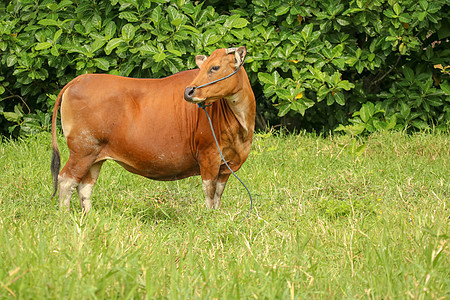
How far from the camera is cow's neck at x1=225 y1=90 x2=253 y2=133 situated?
4500mm

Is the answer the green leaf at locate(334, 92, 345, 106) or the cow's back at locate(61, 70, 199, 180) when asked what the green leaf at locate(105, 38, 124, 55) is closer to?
the cow's back at locate(61, 70, 199, 180)

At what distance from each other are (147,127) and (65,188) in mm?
850

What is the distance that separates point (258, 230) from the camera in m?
4.27

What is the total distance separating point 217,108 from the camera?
4617mm

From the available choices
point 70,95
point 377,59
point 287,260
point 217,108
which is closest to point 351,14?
point 377,59

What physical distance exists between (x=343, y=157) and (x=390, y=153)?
61 centimetres

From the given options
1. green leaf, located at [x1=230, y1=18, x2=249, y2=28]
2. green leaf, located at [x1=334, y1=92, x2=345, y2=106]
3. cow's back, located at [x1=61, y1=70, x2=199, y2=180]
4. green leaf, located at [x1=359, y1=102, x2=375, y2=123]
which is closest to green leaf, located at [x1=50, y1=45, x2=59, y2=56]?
green leaf, located at [x1=230, y1=18, x2=249, y2=28]

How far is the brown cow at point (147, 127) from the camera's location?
455 cm

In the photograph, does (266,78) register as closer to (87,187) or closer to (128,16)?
(128,16)

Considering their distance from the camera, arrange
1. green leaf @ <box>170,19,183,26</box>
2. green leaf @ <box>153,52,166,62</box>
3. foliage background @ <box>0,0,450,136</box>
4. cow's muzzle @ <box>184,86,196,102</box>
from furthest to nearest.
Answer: foliage background @ <box>0,0,450,136</box> < green leaf @ <box>170,19,183,26</box> < green leaf @ <box>153,52,166,62</box> < cow's muzzle @ <box>184,86,196,102</box>

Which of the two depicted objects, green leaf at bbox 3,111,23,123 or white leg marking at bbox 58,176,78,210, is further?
green leaf at bbox 3,111,23,123

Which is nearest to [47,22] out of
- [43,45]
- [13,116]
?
[43,45]

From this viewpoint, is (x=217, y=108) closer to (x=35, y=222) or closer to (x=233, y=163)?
(x=233, y=163)

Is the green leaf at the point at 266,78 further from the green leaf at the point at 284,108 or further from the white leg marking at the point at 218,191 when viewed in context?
the white leg marking at the point at 218,191
